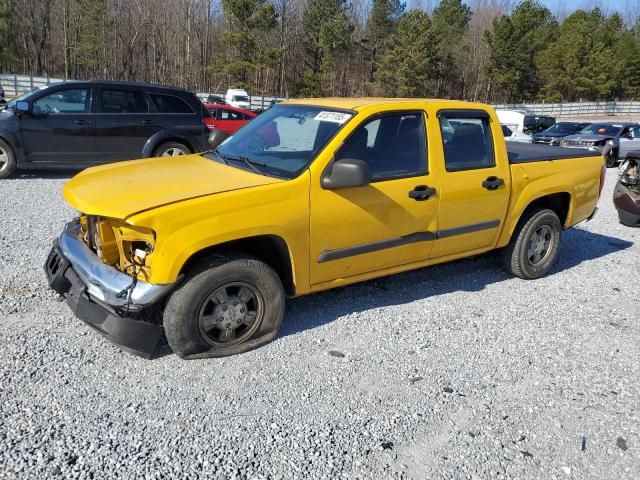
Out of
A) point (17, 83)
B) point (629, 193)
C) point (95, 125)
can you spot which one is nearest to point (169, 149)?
point (95, 125)

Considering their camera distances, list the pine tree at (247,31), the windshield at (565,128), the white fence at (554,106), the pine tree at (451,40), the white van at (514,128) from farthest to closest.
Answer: the pine tree at (451,40)
the pine tree at (247,31)
the white fence at (554,106)
the windshield at (565,128)
the white van at (514,128)

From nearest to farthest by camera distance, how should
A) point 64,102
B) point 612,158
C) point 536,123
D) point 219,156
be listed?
point 219,156 → point 64,102 → point 612,158 → point 536,123

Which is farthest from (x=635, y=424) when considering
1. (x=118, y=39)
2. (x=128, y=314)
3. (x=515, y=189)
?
(x=118, y=39)

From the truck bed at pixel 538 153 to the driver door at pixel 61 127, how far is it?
6940 mm

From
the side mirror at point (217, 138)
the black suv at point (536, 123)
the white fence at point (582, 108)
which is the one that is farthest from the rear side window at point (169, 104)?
the white fence at point (582, 108)

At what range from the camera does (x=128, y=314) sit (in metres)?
3.55

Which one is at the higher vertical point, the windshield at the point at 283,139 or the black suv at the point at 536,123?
the black suv at the point at 536,123

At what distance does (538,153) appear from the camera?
→ 5.69m

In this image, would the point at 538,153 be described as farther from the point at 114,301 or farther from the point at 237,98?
the point at 237,98

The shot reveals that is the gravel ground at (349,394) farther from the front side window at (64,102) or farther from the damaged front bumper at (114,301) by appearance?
the front side window at (64,102)

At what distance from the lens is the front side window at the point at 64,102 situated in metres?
9.04

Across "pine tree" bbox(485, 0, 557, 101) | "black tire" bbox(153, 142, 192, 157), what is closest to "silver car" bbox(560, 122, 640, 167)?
"black tire" bbox(153, 142, 192, 157)

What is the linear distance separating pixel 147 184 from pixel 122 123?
6.44 meters

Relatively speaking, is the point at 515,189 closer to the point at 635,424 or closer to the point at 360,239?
the point at 360,239
